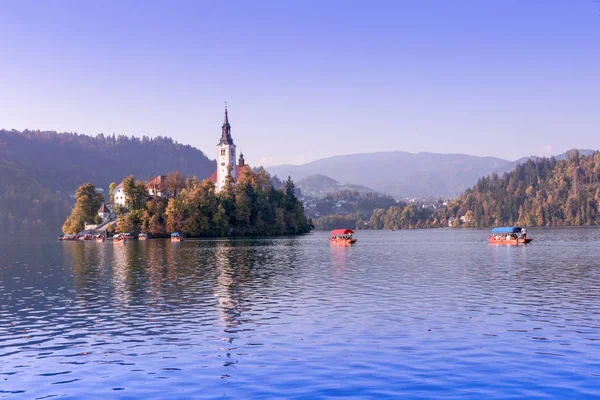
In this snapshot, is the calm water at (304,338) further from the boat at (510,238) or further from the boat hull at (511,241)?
the boat at (510,238)

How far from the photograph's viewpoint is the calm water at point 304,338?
86.8 ft

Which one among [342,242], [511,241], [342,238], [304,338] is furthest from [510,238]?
[304,338]

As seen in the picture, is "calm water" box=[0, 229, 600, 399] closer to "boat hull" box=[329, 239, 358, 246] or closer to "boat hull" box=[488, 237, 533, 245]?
"boat hull" box=[488, 237, 533, 245]

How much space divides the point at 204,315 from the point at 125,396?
19.1 meters

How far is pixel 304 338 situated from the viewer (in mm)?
35656

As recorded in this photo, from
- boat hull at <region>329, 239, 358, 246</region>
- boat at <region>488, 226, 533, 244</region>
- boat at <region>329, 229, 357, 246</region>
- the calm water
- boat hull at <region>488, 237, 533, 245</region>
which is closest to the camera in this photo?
the calm water

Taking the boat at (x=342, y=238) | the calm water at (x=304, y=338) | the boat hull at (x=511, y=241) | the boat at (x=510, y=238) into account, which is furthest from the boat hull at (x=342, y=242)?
the calm water at (x=304, y=338)

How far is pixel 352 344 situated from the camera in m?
33.8

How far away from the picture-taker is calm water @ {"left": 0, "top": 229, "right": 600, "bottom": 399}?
26.5 metres

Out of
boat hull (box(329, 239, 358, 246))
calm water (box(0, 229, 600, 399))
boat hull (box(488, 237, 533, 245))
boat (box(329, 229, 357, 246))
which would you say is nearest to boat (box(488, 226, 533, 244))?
boat hull (box(488, 237, 533, 245))

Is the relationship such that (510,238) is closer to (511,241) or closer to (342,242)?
(511,241)

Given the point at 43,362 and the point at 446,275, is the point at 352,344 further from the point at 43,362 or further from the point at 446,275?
the point at 446,275

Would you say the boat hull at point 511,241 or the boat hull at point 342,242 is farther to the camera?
the boat hull at point 342,242

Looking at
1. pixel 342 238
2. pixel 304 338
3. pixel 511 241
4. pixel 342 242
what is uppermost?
pixel 342 238
